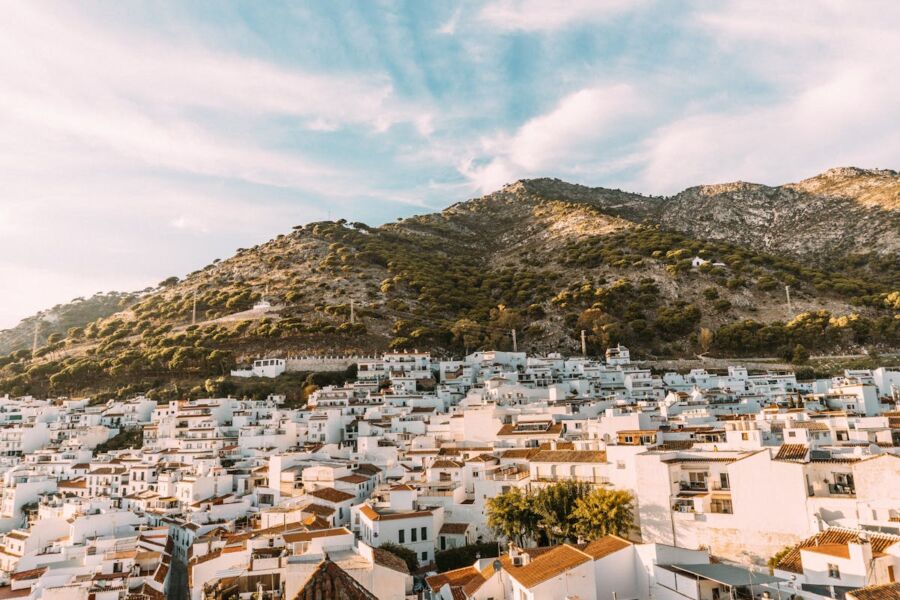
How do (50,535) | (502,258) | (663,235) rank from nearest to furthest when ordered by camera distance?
(50,535)
(663,235)
(502,258)

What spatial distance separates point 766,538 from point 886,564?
6.36 m

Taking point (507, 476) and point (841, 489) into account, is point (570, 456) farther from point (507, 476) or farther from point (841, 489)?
point (841, 489)

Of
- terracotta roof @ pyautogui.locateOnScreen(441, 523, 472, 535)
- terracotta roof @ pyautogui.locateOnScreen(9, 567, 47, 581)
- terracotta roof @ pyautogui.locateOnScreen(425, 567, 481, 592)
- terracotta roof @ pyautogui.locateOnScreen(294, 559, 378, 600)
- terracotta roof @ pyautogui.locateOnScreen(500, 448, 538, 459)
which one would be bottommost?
terracotta roof @ pyautogui.locateOnScreen(9, 567, 47, 581)

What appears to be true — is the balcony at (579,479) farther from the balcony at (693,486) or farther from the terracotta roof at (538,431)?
the terracotta roof at (538,431)

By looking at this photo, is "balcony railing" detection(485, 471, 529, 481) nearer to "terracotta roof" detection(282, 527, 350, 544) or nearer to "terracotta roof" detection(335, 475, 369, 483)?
"terracotta roof" detection(335, 475, 369, 483)

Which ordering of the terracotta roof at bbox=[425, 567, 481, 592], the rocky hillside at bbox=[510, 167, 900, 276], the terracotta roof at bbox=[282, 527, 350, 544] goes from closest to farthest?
the terracotta roof at bbox=[425, 567, 481, 592] < the terracotta roof at bbox=[282, 527, 350, 544] < the rocky hillside at bbox=[510, 167, 900, 276]

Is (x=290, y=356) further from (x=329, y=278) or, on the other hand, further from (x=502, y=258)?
(x=502, y=258)

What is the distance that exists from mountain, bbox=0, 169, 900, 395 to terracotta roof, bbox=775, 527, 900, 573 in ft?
168

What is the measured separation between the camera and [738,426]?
1171 inches

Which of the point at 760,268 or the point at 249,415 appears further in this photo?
the point at 760,268

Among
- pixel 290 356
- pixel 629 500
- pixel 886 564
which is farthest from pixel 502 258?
pixel 886 564

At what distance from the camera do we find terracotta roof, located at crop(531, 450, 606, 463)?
87.7 feet

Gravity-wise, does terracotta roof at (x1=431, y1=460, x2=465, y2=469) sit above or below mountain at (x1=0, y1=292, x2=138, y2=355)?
below

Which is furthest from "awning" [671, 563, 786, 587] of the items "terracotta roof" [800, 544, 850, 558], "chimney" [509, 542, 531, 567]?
"chimney" [509, 542, 531, 567]
